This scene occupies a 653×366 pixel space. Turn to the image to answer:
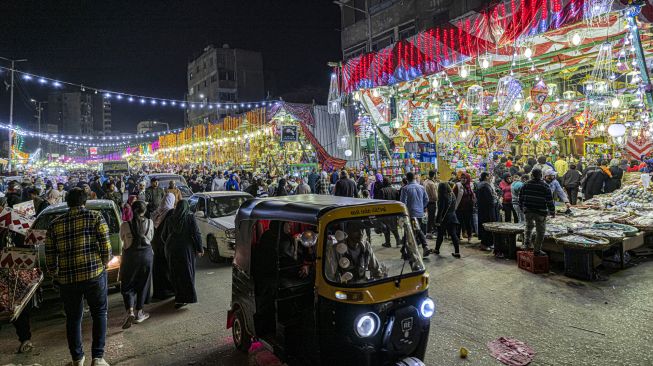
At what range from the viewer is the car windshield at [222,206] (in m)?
9.05

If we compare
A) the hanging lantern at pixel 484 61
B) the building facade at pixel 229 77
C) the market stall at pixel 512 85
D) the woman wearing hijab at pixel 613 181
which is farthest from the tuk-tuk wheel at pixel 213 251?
the building facade at pixel 229 77

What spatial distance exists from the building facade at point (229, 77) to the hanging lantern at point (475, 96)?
47.6m

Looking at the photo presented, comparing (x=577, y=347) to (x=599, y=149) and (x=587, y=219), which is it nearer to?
(x=587, y=219)

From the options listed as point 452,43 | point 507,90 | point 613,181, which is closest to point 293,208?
point 452,43

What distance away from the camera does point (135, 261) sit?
17.0ft

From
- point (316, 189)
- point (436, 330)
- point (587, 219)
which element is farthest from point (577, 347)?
point (316, 189)

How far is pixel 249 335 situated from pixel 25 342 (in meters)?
2.96

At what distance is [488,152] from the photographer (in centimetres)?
1842

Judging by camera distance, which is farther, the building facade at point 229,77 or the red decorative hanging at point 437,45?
the building facade at point 229,77

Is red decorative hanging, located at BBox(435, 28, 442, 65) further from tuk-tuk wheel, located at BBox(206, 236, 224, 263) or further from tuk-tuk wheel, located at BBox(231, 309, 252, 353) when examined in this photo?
tuk-tuk wheel, located at BBox(231, 309, 252, 353)

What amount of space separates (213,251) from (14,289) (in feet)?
14.4

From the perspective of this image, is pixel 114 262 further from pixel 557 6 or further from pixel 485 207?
pixel 557 6

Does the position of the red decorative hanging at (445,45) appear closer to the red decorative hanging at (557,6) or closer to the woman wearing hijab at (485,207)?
the red decorative hanging at (557,6)

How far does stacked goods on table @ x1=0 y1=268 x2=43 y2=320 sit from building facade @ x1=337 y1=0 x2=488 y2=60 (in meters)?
18.0
